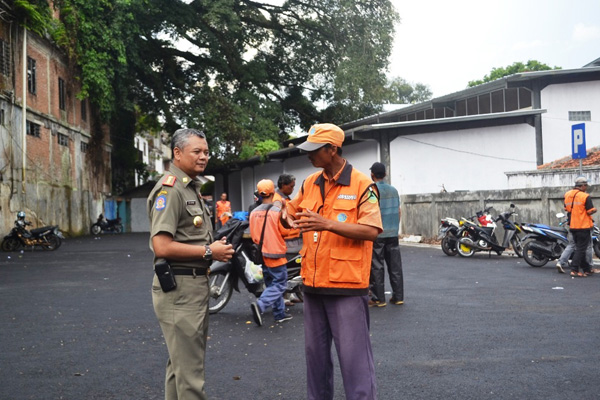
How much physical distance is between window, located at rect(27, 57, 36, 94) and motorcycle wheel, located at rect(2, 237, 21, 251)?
8661 millimetres

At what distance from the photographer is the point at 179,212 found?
3859 millimetres

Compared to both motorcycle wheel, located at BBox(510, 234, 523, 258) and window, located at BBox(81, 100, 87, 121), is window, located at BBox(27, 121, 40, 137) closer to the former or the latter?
window, located at BBox(81, 100, 87, 121)

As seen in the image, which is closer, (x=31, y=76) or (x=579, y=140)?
(x=579, y=140)

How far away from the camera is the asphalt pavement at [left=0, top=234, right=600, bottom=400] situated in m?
5.26

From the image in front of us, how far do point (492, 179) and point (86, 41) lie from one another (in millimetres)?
18674

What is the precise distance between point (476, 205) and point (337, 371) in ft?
51.0

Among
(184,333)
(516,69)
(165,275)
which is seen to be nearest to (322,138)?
(165,275)

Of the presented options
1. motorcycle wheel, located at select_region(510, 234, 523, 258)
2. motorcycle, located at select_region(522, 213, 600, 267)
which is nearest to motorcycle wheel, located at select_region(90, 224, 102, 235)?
motorcycle wheel, located at select_region(510, 234, 523, 258)

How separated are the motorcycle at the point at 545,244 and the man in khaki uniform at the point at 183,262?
38.0ft

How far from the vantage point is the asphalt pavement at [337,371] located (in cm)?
526

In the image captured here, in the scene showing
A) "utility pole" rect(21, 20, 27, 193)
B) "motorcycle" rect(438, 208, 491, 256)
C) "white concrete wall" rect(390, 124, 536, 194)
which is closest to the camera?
"motorcycle" rect(438, 208, 491, 256)

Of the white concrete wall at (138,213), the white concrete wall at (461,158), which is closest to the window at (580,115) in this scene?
the white concrete wall at (461,158)

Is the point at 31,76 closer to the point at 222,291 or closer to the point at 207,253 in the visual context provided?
the point at 222,291

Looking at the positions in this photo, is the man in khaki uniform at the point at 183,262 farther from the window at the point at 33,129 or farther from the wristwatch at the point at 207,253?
the window at the point at 33,129
